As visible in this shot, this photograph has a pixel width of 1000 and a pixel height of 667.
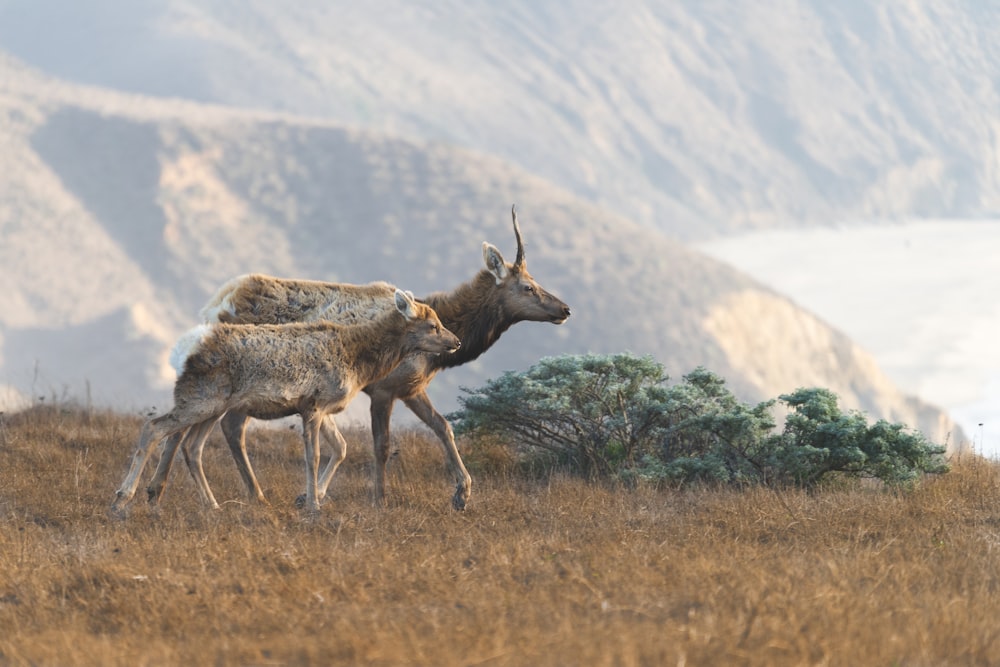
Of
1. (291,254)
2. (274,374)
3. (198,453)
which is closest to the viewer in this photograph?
(274,374)

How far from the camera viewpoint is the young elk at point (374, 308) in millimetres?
12805

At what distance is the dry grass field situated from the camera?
714 cm

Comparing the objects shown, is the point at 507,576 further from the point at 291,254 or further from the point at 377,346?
the point at 291,254

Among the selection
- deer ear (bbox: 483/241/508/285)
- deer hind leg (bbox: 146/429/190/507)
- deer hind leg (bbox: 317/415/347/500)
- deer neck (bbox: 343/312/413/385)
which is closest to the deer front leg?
deer hind leg (bbox: 146/429/190/507)

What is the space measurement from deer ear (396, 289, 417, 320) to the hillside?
133 m

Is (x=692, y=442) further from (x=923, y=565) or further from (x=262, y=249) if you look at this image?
(x=262, y=249)

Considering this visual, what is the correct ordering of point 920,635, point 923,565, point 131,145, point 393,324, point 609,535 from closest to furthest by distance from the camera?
1. point 920,635
2. point 923,565
3. point 609,535
4. point 393,324
5. point 131,145

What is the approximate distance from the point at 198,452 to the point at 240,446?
42cm

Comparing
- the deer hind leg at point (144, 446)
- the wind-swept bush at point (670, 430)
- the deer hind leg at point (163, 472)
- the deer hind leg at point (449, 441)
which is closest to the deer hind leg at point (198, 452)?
the deer hind leg at point (163, 472)

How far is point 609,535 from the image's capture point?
34.7 ft

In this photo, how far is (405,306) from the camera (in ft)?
42.3

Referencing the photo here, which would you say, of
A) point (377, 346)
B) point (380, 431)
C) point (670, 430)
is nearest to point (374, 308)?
point (377, 346)

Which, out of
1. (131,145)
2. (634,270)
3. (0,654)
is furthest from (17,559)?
(131,145)

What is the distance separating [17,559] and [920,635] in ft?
20.1
